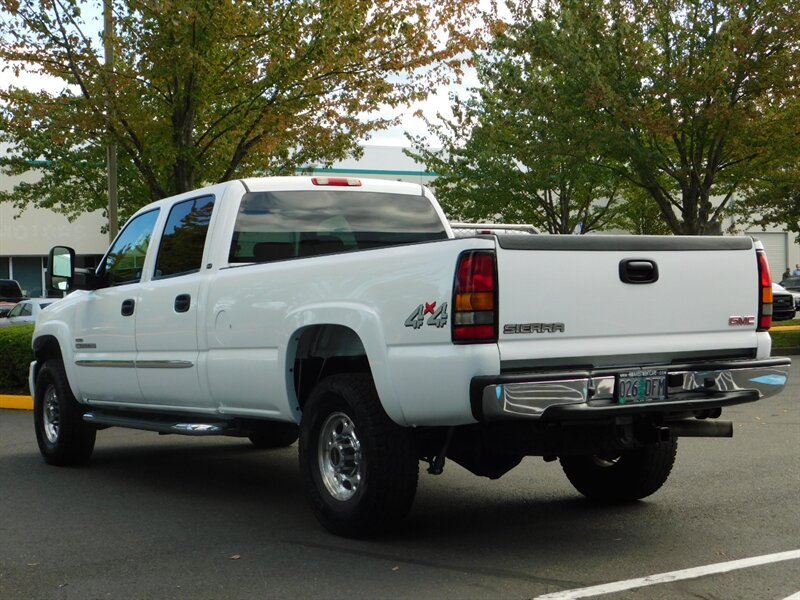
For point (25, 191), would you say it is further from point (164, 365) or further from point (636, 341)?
point (636, 341)

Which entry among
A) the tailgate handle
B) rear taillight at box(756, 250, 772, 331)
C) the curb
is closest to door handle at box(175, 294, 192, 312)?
the tailgate handle

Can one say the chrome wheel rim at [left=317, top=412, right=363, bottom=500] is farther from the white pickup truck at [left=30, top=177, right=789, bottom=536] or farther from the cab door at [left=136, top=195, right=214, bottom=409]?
Result: the cab door at [left=136, top=195, right=214, bottom=409]

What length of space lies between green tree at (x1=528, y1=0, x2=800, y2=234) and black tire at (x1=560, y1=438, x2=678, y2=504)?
43.8 feet

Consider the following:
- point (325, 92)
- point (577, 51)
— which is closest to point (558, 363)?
point (325, 92)

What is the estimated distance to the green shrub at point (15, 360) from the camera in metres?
14.9

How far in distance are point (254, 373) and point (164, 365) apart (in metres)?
1.18

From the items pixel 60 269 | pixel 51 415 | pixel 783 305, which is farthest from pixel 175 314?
pixel 783 305

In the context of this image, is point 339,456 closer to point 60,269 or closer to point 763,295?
point 763,295

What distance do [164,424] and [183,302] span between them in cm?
86

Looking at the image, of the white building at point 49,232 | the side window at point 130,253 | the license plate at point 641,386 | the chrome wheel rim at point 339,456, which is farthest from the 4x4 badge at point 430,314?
the white building at point 49,232

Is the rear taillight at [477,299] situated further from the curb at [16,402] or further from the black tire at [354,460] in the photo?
the curb at [16,402]

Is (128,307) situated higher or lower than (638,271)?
lower

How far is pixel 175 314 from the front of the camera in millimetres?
7473

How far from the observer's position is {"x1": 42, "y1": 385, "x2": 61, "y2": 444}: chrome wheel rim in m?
9.27
